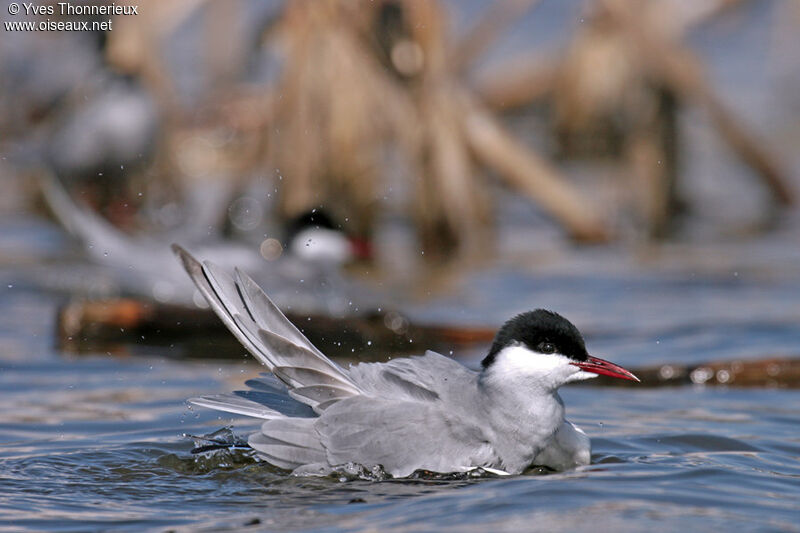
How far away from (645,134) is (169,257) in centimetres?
501

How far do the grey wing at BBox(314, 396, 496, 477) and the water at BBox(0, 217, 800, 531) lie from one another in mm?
98

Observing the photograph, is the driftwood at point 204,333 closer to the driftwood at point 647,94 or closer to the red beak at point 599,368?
A: the red beak at point 599,368

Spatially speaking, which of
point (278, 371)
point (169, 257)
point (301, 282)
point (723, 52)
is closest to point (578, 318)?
point (301, 282)

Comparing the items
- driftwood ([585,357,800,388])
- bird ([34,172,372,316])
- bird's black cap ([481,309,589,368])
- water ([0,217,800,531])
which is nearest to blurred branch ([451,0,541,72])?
bird ([34,172,372,316])

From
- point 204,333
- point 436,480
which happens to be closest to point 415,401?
point 436,480

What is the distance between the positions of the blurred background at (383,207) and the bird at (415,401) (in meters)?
0.51

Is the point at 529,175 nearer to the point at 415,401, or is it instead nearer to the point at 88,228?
the point at 88,228

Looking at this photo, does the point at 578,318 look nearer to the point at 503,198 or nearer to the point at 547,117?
the point at 503,198

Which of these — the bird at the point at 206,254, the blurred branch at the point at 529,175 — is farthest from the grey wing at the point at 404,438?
the blurred branch at the point at 529,175

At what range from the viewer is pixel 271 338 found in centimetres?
530

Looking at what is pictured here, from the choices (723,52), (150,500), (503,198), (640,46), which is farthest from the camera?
(723,52)

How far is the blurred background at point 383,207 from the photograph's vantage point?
754 centimetres

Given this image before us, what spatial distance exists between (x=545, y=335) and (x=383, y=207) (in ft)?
24.6

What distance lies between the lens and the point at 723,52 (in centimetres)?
Answer: 1817
